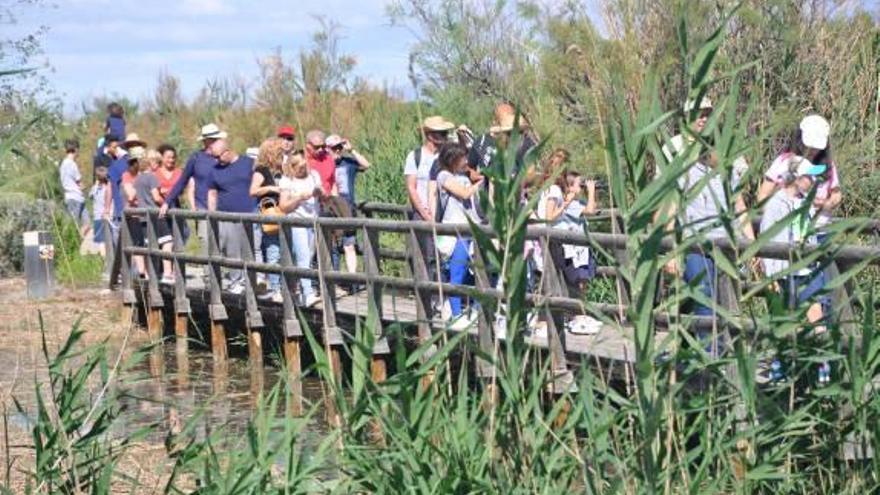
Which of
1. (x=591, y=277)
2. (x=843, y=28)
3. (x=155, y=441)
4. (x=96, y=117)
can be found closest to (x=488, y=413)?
(x=155, y=441)

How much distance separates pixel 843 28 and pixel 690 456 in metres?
9.33

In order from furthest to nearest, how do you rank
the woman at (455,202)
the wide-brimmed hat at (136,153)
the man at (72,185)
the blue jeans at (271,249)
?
the man at (72,185)
the wide-brimmed hat at (136,153)
the blue jeans at (271,249)
the woman at (455,202)

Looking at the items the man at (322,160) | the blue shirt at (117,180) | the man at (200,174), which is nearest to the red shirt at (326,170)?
the man at (322,160)

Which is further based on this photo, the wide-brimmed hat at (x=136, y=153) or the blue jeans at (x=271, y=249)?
the wide-brimmed hat at (x=136, y=153)

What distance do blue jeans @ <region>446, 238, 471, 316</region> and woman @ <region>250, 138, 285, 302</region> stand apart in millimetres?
2956

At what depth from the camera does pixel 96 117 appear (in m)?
38.4

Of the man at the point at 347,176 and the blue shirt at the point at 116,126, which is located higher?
the blue shirt at the point at 116,126

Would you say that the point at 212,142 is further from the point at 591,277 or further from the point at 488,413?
the point at 488,413

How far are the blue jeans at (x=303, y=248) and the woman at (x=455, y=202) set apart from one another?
2.53m

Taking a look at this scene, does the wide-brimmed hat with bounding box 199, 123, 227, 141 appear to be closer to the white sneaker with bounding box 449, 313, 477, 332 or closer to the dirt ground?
the dirt ground

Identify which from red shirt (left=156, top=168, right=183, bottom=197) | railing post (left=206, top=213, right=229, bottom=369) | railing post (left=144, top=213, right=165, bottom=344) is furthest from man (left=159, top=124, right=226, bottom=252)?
red shirt (left=156, top=168, right=183, bottom=197)

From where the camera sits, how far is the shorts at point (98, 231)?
21828mm

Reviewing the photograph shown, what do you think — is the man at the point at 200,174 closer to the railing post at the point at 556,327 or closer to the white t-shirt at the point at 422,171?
the white t-shirt at the point at 422,171

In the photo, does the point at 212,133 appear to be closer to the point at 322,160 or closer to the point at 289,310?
the point at 322,160
